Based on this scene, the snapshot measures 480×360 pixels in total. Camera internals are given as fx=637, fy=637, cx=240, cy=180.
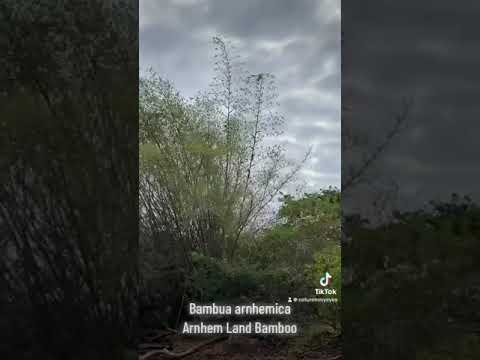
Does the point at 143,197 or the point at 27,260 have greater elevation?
the point at 143,197

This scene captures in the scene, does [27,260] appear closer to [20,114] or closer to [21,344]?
[21,344]

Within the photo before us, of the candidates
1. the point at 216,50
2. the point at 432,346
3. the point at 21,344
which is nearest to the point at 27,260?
the point at 21,344

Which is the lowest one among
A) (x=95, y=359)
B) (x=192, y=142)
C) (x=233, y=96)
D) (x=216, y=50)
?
(x=95, y=359)

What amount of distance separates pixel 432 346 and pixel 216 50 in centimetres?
245

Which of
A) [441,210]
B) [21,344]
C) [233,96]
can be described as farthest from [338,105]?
[21,344]

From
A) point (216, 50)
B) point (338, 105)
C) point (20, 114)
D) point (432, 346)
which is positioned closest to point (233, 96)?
point (216, 50)

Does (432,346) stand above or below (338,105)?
below

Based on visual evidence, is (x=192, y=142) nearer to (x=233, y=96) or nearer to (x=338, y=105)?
(x=233, y=96)

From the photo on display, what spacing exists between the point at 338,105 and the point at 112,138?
1.54m

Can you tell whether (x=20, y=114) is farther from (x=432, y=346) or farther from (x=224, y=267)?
(x=432, y=346)

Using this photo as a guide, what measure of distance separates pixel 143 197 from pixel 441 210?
2.04m

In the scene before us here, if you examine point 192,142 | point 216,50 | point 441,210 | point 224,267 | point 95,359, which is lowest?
point 95,359

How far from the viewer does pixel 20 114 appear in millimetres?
4191

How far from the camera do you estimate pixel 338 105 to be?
14.2 feet
